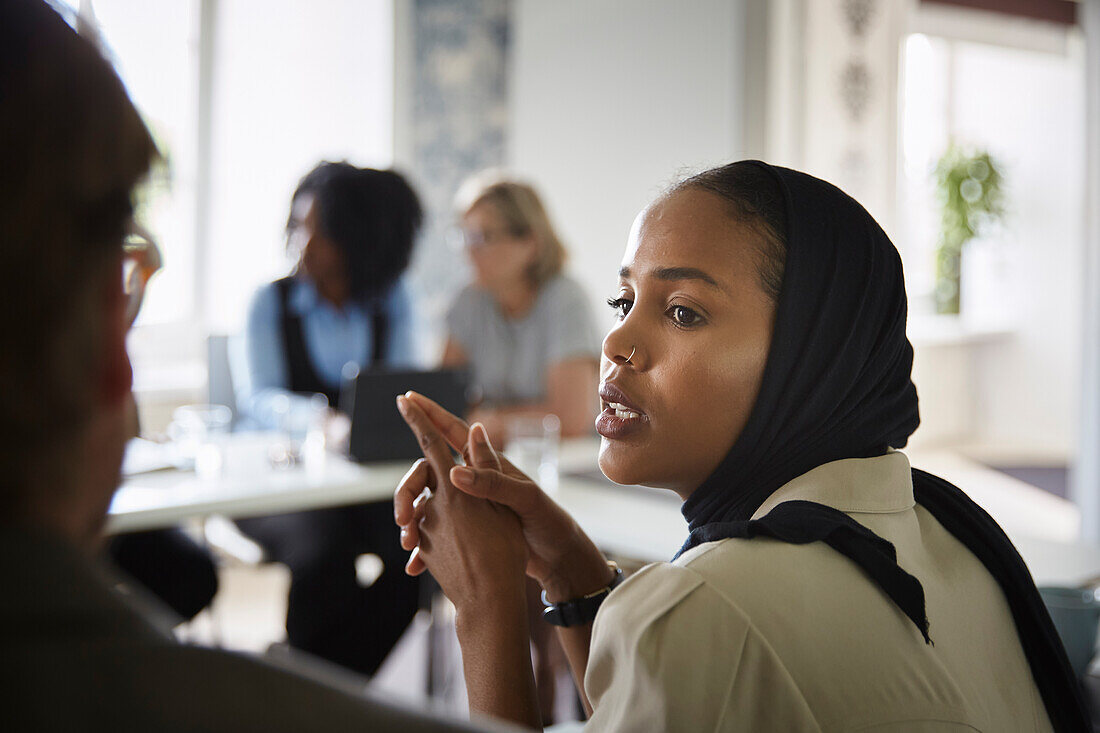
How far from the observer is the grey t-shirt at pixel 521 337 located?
3.10 m

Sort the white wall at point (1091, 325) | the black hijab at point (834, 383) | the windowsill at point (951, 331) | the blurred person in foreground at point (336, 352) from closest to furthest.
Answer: the black hijab at point (834, 383), the blurred person in foreground at point (336, 352), the white wall at point (1091, 325), the windowsill at point (951, 331)

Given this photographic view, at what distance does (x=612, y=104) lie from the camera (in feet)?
14.5

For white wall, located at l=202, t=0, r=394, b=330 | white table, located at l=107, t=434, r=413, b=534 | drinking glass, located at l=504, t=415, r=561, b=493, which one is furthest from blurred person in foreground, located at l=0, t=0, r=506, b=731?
white wall, located at l=202, t=0, r=394, b=330

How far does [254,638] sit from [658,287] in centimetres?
296

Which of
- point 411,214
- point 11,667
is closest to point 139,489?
point 411,214

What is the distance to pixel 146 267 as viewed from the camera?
0.64 meters

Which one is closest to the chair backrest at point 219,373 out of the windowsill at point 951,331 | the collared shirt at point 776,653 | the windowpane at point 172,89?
the windowpane at point 172,89

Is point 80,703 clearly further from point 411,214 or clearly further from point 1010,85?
point 1010,85

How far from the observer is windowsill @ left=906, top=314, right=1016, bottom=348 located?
21.3 ft

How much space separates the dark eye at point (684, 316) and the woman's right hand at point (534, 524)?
25 cm

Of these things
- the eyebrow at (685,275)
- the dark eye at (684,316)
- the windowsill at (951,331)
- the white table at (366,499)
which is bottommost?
the white table at (366,499)

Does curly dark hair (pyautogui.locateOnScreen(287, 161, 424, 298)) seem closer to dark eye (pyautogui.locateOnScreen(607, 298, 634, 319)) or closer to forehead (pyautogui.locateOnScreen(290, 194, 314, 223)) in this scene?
forehead (pyautogui.locateOnScreen(290, 194, 314, 223))

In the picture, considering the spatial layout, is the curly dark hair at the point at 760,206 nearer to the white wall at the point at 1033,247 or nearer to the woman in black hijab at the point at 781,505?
the woman in black hijab at the point at 781,505

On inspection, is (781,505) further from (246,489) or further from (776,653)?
(246,489)
